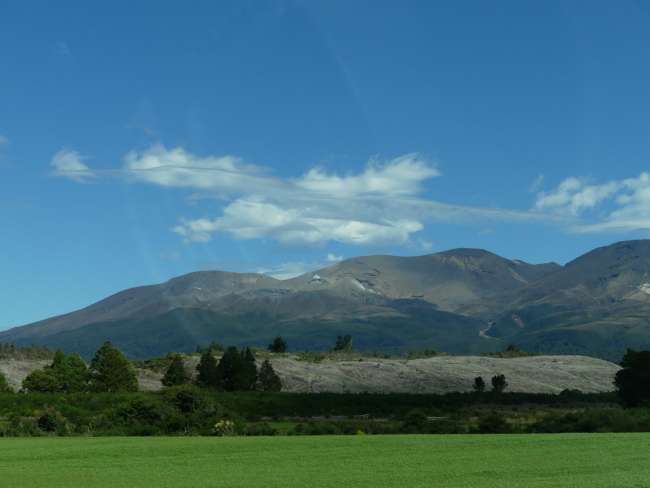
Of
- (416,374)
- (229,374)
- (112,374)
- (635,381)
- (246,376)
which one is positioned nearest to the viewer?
(635,381)

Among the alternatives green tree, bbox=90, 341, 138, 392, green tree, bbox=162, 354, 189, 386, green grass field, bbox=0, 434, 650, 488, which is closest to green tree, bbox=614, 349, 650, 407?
green grass field, bbox=0, 434, 650, 488

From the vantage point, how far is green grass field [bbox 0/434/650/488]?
29.5 meters

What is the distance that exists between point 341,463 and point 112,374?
77718mm

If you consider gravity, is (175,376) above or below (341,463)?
above

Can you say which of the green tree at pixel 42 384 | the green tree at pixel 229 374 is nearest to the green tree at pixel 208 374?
the green tree at pixel 229 374

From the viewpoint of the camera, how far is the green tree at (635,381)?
95062 mm

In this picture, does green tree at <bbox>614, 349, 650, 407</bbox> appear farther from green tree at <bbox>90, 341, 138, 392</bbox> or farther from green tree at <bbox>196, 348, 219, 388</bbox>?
green tree at <bbox>90, 341, 138, 392</bbox>

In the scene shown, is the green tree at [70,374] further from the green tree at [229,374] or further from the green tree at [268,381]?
the green tree at [268,381]

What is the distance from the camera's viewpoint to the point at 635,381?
316 ft

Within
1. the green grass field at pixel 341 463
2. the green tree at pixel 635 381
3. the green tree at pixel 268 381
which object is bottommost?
the green grass field at pixel 341 463

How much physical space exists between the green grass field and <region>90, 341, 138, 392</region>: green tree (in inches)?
2303

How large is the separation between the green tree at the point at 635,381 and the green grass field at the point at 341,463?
5189 cm

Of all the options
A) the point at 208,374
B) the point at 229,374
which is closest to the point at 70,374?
the point at 208,374

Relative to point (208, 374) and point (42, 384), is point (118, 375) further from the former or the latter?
point (208, 374)
